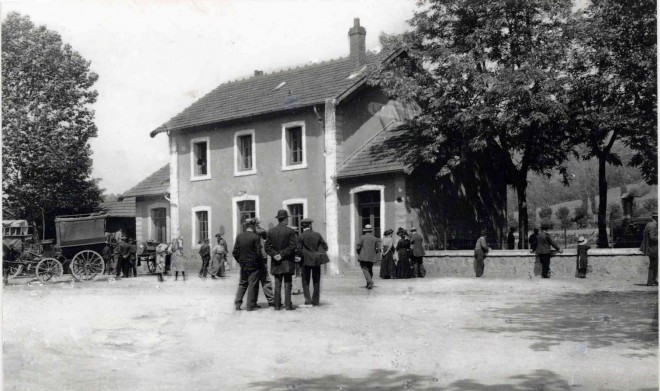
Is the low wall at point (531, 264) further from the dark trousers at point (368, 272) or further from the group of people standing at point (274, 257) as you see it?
the group of people standing at point (274, 257)

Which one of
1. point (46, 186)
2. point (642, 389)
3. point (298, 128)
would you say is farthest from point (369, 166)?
point (642, 389)

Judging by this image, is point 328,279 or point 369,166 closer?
point 328,279

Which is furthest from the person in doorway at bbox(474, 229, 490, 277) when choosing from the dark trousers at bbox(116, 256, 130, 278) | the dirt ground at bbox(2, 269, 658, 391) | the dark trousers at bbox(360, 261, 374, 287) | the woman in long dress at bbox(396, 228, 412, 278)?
the dark trousers at bbox(116, 256, 130, 278)

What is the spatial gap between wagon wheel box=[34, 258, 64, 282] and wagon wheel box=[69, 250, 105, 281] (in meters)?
0.80

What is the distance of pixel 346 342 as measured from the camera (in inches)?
352

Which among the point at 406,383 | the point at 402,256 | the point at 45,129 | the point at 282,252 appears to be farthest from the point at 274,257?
the point at 45,129

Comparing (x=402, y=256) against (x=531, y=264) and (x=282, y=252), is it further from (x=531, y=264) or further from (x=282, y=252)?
(x=282, y=252)

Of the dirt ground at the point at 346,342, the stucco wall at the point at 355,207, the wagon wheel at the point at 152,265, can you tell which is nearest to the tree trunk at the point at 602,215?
the dirt ground at the point at 346,342

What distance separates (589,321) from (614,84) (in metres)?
10.5

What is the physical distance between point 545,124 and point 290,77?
10.9 m

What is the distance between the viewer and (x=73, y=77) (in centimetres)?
2831

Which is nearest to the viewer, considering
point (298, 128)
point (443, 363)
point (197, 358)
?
point (443, 363)

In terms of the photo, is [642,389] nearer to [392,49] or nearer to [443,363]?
[443,363]

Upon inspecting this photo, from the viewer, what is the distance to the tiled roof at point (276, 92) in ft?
82.4
